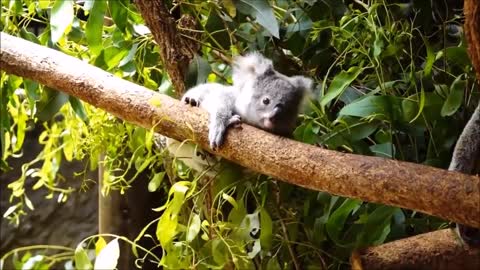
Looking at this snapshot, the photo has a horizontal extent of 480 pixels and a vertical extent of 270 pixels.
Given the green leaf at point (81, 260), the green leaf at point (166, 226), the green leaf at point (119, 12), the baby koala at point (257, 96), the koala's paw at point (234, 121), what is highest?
the green leaf at point (119, 12)

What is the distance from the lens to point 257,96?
1808 mm

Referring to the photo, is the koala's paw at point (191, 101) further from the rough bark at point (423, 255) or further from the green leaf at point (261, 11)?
the rough bark at point (423, 255)

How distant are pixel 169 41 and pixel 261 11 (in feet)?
0.82

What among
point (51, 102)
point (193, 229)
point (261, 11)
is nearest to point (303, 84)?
point (261, 11)

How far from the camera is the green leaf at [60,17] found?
1.58 m

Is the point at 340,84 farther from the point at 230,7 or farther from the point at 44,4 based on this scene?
the point at 44,4

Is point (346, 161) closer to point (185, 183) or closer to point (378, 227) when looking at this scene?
point (378, 227)

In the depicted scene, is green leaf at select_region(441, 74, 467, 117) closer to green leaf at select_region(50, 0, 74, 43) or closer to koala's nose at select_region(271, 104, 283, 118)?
koala's nose at select_region(271, 104, 283, 118)

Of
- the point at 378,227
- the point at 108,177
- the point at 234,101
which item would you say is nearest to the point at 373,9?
the point at 234,101

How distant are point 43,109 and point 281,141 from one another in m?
0.86

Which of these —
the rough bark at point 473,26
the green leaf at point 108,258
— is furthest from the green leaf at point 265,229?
the rough bark at point 473,26

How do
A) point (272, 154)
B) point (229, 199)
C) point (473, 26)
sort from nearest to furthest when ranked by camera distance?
1. point (473, 26)
2. point (272, 154)
3. point (229, 199)

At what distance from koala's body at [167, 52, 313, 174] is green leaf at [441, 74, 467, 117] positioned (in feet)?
1.16

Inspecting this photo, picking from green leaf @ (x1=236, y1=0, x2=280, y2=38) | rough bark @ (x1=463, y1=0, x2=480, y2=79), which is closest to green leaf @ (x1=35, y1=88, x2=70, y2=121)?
green leaf @ (x1=236, y1=0, x2=280, y2=38)
